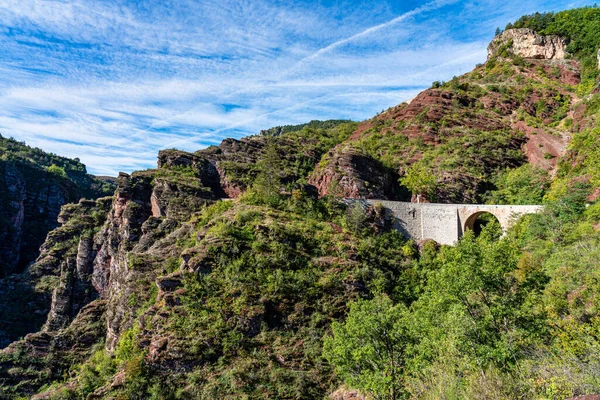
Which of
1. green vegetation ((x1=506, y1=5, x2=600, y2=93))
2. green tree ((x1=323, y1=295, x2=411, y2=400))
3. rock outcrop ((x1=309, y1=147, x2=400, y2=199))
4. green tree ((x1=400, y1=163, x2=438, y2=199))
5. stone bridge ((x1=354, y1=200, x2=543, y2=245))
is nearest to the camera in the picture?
green tree ((x1=323, y1=295, x2=411, y2=400))

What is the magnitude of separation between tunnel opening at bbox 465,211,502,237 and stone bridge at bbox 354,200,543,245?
12 cm

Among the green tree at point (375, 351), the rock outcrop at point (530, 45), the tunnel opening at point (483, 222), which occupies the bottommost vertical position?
the green tree at point (375, 351)

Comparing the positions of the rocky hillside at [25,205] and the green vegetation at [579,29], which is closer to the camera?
the green vegetation at [579,29]

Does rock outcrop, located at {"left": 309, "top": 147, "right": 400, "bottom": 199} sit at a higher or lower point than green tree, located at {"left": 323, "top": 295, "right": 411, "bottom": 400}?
higher

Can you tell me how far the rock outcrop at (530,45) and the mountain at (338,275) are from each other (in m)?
10.6

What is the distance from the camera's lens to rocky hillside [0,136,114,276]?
67.8m

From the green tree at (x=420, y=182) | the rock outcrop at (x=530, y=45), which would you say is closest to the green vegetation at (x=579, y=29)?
the rock outcrop at (x=530, y=45)

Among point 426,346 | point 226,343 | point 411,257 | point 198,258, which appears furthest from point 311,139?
point 426,346

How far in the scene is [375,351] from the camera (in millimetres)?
17875

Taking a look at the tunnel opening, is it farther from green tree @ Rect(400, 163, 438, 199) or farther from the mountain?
green tree @ Rect(400, 163, 438, 199)

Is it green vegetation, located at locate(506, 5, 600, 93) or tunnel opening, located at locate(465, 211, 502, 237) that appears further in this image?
green vegetation, located at locate(506, 5, 600, 93)

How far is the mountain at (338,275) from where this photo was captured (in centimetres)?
1546

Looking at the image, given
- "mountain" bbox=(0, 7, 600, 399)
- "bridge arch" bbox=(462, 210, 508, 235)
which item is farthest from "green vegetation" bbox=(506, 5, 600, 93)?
"bridge arch" bbox=(462, 210, 508, 235)

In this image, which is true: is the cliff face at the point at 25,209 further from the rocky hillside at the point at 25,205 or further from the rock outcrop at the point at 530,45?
the rock outcrop at the point at 530,45
